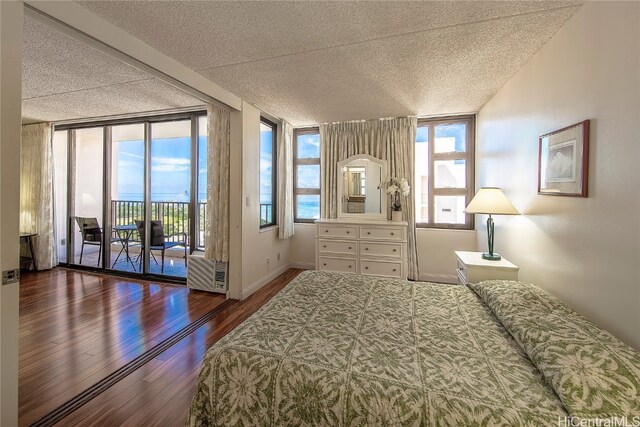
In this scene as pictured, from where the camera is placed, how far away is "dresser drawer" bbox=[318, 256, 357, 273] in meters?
3.87

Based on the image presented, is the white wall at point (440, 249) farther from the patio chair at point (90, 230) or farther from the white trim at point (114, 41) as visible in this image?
the patio chair at point (90, 230)

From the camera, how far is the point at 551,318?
1.36m

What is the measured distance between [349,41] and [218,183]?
231 cm

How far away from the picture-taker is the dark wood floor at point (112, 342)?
1.70 metres

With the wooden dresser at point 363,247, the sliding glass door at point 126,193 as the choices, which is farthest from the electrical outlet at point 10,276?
the sliding glass door at point 126,193

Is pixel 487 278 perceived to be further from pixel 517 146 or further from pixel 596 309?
pixel 517 146

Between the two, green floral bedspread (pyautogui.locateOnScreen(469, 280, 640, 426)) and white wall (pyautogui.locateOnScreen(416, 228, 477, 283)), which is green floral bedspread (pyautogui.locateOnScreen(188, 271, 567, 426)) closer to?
green floral bedspread (pyautogui.locateOnScreen(469, 280, 640, 426))

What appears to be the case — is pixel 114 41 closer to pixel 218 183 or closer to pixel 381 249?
pixel 218 183

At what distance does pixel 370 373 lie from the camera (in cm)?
113

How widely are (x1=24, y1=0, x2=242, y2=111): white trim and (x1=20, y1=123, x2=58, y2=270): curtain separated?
12.0ft

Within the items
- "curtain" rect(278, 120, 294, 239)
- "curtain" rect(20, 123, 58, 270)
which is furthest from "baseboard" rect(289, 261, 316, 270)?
"curtain" rect(20, 123, 58, 270)

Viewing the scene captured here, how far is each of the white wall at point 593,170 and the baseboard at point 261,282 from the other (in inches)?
119

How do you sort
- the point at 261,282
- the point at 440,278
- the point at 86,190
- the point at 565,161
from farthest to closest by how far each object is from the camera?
the point at 86,190
the point at 440,278
the point at 261,282
the point at 565,161

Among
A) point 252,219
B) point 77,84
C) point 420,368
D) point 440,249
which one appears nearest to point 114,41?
point 77,84
